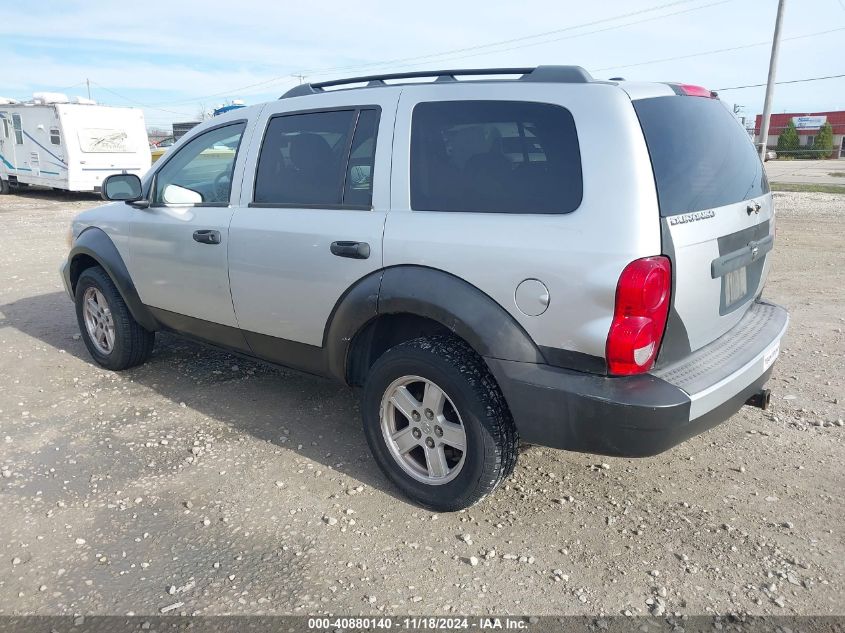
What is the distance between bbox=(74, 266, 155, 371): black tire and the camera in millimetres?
4785

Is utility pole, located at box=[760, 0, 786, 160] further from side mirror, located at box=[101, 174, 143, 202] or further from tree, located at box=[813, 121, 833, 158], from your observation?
tree, located at box=[813, 121, 833, 158]

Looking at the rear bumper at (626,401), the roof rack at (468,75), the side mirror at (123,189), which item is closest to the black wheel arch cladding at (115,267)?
the side mirror at (123,189)

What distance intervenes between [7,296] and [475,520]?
6.65 m

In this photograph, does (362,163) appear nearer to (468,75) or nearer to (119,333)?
(468,75)

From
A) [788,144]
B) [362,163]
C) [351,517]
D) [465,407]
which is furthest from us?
[788,144]

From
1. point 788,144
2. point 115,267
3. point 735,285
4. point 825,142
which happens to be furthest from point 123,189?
point 825,142

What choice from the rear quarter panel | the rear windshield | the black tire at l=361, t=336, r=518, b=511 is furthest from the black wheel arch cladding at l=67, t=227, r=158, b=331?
the rear windshield

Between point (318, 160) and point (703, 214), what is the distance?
1.93 meters

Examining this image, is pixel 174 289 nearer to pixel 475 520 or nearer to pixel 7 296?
pixel 475 520

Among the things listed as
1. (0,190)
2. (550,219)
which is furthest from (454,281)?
(0,190)

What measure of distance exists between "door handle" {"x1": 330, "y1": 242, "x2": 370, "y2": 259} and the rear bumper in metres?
0.83

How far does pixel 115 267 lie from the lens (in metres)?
4.64

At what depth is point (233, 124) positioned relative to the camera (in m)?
3.97

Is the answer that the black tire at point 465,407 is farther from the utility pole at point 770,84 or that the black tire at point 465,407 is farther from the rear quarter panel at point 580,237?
the utility pole at point 770,84
